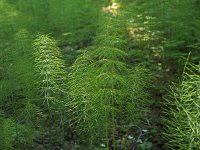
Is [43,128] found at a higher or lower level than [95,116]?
lower

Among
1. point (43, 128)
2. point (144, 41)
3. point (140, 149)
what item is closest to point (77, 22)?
point (144, 41)

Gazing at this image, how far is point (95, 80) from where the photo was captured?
3.51 meters

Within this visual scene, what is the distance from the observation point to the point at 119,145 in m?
4.71

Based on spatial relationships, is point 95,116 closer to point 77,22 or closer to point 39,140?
point 39,140

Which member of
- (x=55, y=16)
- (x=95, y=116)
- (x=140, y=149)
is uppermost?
(x=55, y=16)

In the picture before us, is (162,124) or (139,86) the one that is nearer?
(139,86)

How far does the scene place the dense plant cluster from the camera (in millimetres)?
3580

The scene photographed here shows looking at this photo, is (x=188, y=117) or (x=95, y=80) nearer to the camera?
(x=188, y=117)

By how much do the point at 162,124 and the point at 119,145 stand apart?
80 cm

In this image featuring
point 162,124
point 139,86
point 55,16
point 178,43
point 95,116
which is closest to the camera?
point 95,116

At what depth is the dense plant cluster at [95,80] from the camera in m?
3.58

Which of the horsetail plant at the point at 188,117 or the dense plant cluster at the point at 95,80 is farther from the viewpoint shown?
the dense plant cluster at the point at 95,80

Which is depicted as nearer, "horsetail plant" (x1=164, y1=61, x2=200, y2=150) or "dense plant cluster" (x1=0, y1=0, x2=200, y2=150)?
"horsetail plant" (x1=164, y1=61, x2=200, y2=150)

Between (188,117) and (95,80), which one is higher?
(95,80)
